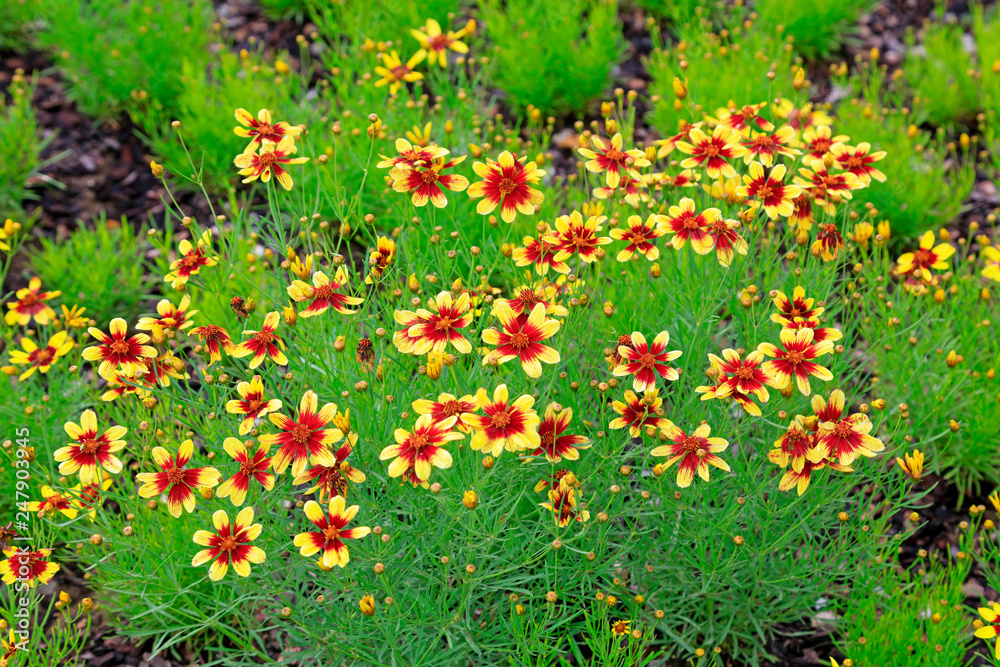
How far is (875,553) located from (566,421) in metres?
1.63

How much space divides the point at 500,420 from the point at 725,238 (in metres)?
1.05

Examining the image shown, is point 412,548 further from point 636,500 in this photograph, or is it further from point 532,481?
point 636,500

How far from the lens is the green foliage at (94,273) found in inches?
165

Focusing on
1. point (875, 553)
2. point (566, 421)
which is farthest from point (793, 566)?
point (566, 421)

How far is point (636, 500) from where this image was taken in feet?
9.21

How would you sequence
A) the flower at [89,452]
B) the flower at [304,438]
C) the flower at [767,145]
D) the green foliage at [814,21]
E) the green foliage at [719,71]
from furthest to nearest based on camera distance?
1. the green foliage at [814,21]
2. the green foliage at [719,71]
3. the flower at [767,145]
4. the flower at [89,452]
5. the flower at [304,438]

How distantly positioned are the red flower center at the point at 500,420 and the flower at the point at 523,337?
0.53 feet

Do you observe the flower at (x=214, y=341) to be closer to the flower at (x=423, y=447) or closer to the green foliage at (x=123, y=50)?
the flower at (x=423, y=447)

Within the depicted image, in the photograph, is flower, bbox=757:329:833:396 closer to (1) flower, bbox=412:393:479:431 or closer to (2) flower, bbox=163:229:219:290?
(1) flower, bbox=412:393:479:431

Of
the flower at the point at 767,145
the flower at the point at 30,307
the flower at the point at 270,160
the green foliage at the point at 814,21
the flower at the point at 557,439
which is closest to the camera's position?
the flower at the point at 557,439

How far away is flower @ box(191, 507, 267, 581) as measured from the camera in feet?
7.24

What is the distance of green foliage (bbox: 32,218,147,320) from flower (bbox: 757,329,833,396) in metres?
3.23

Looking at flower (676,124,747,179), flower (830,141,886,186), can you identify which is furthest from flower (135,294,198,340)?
flower (830,141,886,186)

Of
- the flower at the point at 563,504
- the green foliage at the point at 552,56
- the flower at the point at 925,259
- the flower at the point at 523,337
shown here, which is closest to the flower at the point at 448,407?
the flower at the point at 523,337
